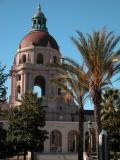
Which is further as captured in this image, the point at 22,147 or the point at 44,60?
the point at 44,60

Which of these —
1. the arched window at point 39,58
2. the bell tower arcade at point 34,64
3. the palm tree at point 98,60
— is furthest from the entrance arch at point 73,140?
the palm tree at point 98,60

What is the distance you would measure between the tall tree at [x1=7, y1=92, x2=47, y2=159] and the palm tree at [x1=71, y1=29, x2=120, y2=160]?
64.1ft

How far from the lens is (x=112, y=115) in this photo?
4641 cm

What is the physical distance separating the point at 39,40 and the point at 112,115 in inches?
1478

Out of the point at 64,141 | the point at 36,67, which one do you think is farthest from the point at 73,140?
the point at 36,67

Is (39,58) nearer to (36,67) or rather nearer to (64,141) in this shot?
(36,67)

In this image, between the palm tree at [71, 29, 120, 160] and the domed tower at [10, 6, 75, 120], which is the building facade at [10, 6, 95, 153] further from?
the palm tree at [71, 29, 120, 160]

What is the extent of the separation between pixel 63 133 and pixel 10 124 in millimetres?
25577

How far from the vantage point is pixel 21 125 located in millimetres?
46406

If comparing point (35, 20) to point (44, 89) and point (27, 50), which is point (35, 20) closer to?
point (27, 50)

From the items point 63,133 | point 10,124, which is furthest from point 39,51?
point 10,124

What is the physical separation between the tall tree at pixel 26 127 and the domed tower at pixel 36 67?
27956 millimetres

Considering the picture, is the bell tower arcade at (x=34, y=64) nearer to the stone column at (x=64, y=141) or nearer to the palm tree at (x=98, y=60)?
the stone column at (x=64, y=141)

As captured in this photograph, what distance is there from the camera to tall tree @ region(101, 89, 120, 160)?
149 ft
